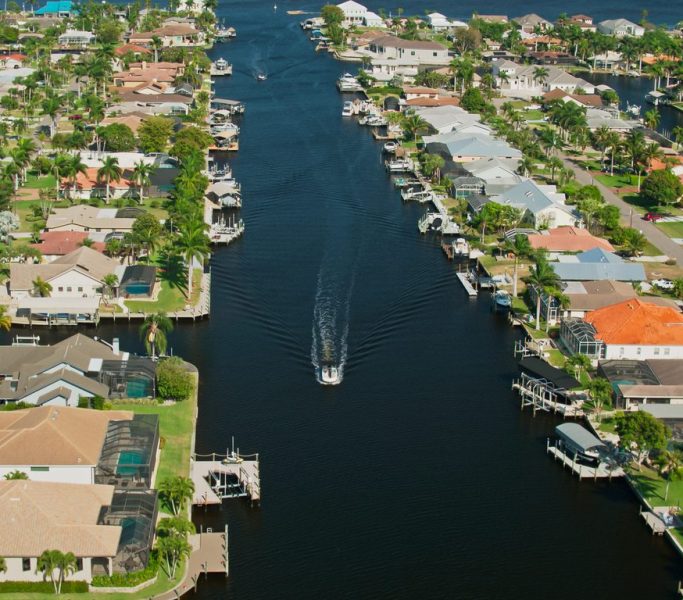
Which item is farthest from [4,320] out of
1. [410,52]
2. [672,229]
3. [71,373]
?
[410,52]

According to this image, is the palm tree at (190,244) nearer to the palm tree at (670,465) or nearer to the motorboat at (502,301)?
the motorboat at (502,301)

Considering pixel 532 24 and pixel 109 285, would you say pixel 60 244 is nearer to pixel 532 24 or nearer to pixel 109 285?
pixel 109 285

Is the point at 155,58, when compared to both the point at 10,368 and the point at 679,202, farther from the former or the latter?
the point at 10,368

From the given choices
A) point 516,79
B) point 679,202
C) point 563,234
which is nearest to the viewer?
point 563,234

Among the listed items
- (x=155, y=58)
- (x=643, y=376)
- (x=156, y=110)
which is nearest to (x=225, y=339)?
(x=643, y=376)

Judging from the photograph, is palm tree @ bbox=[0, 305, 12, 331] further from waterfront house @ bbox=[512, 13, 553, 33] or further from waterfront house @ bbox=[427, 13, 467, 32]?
waterfront house @ bbox=[427, 13, 467, 32]

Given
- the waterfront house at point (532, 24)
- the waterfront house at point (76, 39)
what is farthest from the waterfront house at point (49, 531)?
the waterfront house at point (532, 24)

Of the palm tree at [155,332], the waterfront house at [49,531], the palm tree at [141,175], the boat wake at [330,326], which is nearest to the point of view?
the waterfront house at [49,531]
